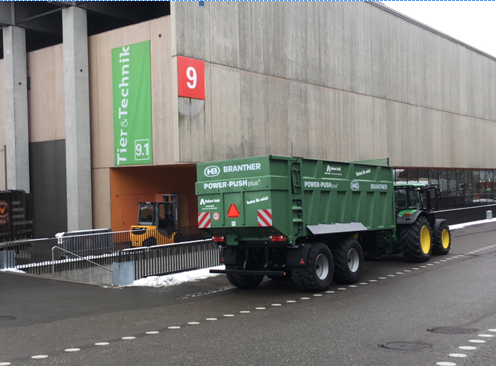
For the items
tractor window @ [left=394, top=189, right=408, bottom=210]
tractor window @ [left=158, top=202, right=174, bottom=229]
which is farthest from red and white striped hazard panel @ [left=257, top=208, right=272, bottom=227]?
tractor window @ [left=158, top=202, right=174, bottom=229]

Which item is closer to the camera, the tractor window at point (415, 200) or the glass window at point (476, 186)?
the tractor window at point (415, 200)

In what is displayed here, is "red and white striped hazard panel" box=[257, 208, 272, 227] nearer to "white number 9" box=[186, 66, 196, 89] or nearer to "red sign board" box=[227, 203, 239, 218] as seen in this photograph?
"red sign board" box=[227, 203, 239, 218]

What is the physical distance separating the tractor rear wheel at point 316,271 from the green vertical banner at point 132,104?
1307 centimetres

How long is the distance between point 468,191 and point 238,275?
36895mm

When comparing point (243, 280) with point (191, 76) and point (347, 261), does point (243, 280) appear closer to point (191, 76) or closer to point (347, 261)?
point (347, 261)

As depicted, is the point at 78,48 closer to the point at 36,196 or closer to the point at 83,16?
the point at 83,16

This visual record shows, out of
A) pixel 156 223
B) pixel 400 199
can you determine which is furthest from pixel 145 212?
pixel 400 199

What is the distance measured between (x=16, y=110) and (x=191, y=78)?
1033cm

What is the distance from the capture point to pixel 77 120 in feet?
85.7

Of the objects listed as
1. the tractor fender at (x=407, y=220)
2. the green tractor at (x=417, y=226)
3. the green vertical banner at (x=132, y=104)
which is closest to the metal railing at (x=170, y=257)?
the tractor fender at (x=407, y=220)

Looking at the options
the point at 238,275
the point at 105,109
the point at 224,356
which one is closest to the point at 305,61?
the point at 105,109

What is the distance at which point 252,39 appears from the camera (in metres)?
27.1

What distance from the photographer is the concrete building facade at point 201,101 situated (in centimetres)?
2444

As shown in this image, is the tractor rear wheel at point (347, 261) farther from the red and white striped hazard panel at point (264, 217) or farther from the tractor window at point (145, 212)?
the tractor window at point (145, 212)
